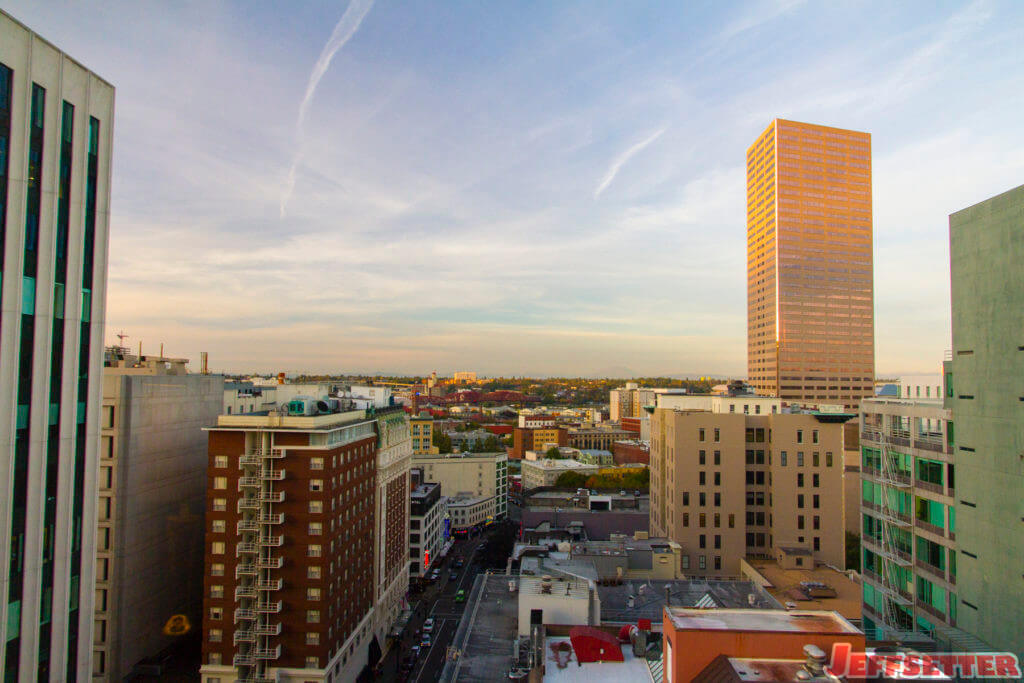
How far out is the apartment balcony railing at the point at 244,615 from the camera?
48.7 m

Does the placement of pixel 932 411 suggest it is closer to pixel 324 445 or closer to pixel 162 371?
pixel 324 445

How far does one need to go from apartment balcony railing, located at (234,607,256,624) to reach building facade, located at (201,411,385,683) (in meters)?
0.07

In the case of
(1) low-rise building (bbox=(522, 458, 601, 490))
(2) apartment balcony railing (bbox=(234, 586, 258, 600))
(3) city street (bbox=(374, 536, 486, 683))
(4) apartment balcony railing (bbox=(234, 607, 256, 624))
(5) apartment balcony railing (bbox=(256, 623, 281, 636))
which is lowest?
(3) city street (bbox=(374, 536, 486, 683))

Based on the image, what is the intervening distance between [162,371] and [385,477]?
2530cm

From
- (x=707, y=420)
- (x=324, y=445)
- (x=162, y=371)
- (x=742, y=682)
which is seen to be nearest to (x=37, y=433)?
(x=324, y=445)

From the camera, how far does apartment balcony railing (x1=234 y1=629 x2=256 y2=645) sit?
4847cm

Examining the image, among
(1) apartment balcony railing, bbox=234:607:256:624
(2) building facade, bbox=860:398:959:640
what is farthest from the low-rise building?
(2) building facade, bbox=860:398:959:640

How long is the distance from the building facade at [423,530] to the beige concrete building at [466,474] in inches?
1085

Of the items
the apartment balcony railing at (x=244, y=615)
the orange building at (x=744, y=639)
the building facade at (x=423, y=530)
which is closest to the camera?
the orange building at (x=744, y=639)

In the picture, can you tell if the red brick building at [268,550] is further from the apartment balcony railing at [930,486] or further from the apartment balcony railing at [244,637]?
the apartment balcony railing at [930,486]

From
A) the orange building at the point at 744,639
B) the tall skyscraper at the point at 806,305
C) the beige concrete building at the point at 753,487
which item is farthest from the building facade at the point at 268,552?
the tall skyscraper at the point at 806,305

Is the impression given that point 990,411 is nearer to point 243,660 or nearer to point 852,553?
point 243,660

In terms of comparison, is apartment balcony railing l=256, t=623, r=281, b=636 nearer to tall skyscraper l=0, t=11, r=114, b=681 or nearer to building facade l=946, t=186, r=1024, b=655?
tall skyscraper l=0, t=11, r=114, b=681

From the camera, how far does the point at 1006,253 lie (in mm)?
22547
